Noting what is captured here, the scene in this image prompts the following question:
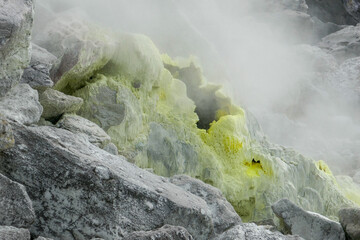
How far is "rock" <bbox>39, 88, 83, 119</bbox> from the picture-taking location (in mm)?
4344

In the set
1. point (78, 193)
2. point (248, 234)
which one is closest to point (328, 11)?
point (248, 234)

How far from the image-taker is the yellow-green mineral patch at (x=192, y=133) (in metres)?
6.30

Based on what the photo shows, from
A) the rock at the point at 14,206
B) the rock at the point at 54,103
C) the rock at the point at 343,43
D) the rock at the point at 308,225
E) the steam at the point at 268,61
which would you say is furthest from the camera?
the rock at the point at 343,43

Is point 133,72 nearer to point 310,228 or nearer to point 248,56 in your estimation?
point 310,228

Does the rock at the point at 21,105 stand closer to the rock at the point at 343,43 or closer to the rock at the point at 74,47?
the rock at the point at 74,47

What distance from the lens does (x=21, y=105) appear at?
354cm

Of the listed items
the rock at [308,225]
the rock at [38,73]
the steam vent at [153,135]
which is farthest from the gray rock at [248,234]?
the rock at [38,73]

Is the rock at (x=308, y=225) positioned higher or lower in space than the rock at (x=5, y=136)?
lower

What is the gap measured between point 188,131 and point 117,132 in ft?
5.11

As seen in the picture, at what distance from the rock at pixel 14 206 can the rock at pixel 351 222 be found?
3778mm

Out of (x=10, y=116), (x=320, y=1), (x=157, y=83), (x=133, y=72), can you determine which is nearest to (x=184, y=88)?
(x=157, y=83)

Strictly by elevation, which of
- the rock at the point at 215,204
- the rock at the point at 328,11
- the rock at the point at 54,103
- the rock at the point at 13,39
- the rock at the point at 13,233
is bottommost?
the rock at the point at 328,11

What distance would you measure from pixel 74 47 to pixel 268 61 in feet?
36.2

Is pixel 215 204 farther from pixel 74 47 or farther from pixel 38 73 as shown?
pixel 74 47
